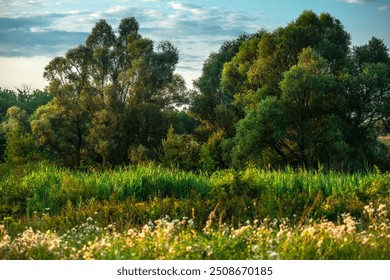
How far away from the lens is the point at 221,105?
3809 centimetres

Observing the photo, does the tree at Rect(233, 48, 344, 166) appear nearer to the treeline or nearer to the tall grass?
the treeline

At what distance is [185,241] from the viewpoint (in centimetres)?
636

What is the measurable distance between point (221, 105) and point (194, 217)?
29.4 meters

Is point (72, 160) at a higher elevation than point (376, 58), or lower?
lower

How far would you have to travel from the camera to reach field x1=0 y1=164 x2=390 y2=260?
6.29 m

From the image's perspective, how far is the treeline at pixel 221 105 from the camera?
100ft

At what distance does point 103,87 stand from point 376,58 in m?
16.8

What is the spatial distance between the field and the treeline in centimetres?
1092

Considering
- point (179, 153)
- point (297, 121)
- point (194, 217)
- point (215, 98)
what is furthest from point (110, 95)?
point (194, 217)

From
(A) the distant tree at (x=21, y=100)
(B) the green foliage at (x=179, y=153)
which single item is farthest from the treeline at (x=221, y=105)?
(A) the distant tree at (x=21, y=100)

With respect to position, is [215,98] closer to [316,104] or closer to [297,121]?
[297,121]

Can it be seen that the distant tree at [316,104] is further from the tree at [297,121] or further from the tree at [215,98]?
the tree at [215,98]
